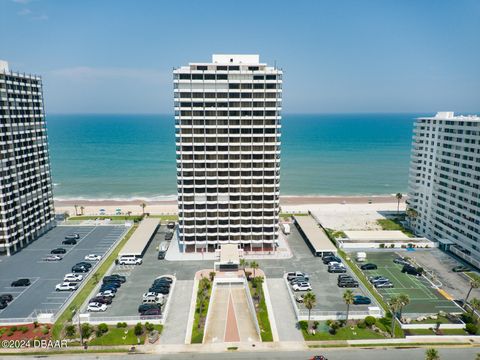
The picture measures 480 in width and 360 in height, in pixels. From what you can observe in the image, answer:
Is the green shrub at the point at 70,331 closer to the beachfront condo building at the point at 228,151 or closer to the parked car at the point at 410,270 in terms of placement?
the beachfront condo building at the point at 228,151

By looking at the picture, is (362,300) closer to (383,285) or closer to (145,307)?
(383,285)

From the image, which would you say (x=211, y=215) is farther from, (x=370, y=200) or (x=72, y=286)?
(x=370, y=200)

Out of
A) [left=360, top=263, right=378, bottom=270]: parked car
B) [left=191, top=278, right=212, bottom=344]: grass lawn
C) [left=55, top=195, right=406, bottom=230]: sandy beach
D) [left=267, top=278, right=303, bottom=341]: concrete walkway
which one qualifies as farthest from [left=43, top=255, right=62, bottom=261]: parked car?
[left=360, top=263, right=378, bottom=270]: parked car

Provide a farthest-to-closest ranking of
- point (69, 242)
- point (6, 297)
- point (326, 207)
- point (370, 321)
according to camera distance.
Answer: point (326, 207) < point (69, 242) < point (6, 297) < point (370, 321)

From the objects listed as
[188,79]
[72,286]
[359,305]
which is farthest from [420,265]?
[72,286]

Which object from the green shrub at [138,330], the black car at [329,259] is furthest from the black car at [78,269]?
the black car at [329,259]

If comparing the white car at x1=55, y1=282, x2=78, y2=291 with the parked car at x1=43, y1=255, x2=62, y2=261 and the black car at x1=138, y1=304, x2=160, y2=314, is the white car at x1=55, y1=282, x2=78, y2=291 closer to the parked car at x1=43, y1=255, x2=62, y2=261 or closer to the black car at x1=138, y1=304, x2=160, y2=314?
the parked car at x1=43, y1=255, x2=62, y2=261

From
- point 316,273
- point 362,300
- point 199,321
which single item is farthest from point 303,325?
point 316,273
